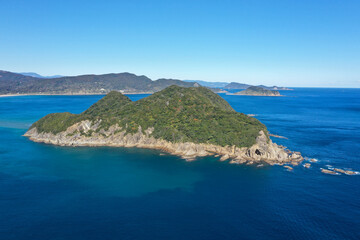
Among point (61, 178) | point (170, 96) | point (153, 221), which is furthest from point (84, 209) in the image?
point (170, 96)

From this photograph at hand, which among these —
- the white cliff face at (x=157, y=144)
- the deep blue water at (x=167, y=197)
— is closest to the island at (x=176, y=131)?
the white cliff face at (x=157, y=144)

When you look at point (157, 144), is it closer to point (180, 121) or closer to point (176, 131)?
point (176, 131)

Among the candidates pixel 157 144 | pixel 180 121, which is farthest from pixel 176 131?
pixel 157 144

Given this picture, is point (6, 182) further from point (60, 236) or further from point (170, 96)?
point (170, 96)

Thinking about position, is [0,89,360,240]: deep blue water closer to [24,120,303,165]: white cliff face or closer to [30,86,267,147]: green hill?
[24,120,303,165]: white cliff face

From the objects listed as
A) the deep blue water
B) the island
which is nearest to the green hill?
the island

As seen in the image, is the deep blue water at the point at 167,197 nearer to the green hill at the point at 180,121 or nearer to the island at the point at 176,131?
the island at the point at 176,131

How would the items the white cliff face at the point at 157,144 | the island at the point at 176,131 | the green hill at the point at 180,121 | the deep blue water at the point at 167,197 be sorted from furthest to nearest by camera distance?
1. the green hill at the point at 180,121
2. the island at the point at 176,131
3. the white cliff face at the point at 157,144
4. the deep blue water at the point at 167,197
